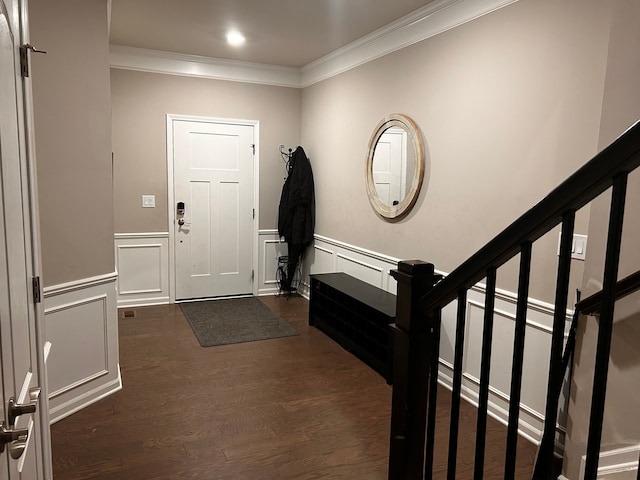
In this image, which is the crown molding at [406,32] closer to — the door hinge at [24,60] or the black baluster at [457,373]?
the black baluster at [457,373]

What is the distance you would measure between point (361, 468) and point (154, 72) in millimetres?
4347

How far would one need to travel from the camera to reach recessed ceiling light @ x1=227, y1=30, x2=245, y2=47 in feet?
13.9

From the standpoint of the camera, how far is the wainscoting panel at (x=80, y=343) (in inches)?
109

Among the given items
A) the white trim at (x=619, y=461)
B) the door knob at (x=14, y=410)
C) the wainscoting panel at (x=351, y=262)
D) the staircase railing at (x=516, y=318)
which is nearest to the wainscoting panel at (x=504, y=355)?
the wainscoting panel at (x=351, y=262)

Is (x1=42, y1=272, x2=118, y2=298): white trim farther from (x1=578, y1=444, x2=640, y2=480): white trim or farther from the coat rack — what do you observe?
the coat rack

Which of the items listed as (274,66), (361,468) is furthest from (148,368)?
(274,66)

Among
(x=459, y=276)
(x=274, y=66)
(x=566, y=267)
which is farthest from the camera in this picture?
(x=274, y=66)

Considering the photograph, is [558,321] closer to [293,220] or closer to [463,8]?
[463,8]

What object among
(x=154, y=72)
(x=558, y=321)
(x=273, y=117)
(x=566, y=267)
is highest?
(x=154, y=72)

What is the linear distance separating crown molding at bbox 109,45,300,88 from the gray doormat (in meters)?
2.53

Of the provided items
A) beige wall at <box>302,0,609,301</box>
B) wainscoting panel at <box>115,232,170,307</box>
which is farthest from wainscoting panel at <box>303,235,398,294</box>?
wainscoting panel at <box>115,232,170,307</box>

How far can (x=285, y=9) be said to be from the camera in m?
3.60

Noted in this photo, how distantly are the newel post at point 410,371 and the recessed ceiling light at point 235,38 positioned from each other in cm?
351

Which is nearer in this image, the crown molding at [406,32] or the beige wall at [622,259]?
the beige wall at [622,259]
